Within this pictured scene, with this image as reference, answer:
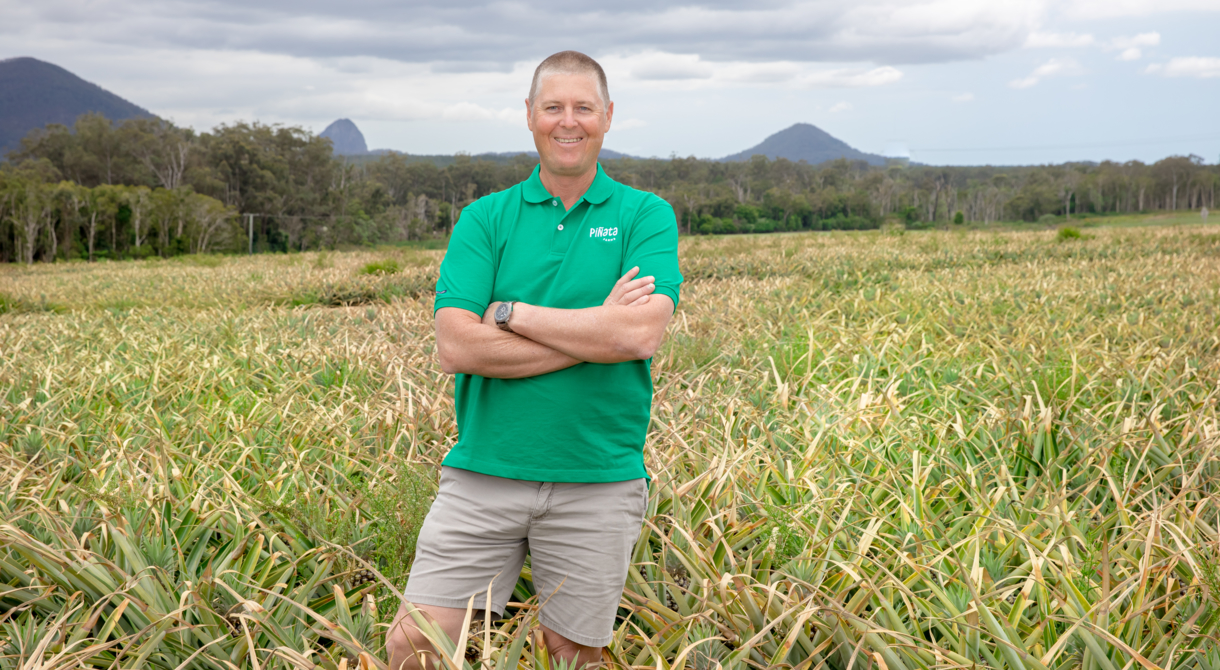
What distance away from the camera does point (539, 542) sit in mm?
1948

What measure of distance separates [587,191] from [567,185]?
2.3 inches

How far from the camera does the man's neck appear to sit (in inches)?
78.8

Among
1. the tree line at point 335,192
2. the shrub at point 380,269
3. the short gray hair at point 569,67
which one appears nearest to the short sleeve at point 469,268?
the short gray hair at point 569,67

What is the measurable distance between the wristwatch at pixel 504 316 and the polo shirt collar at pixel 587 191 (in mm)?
322

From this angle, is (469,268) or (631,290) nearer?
(631,290)

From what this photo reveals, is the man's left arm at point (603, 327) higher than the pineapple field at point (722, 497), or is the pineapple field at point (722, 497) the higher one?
the man's left arm at point (603, 327)

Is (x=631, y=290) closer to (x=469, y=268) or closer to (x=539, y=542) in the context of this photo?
(x=469, y=268)

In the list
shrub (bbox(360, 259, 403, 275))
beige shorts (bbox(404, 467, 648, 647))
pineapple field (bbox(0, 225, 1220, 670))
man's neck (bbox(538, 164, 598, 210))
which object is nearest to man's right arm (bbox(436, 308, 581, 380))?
beige shorts (bbox(404, 467, 648, 647))

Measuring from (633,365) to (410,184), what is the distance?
86.3 meters

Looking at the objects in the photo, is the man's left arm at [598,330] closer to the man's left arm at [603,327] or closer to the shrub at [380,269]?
the man's left arm at [603,327]

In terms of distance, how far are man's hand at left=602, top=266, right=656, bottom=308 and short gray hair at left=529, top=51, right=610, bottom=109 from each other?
49 centimetres

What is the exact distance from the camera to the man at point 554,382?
6.14 ft

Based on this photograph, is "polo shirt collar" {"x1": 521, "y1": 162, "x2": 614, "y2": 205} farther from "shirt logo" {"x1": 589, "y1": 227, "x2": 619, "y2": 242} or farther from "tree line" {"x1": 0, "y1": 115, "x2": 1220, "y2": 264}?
"tree line" {"x1": 0, "y1": 115, "x2": 1220, "y2": 264}

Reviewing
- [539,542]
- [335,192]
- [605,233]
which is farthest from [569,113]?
[335,192]
